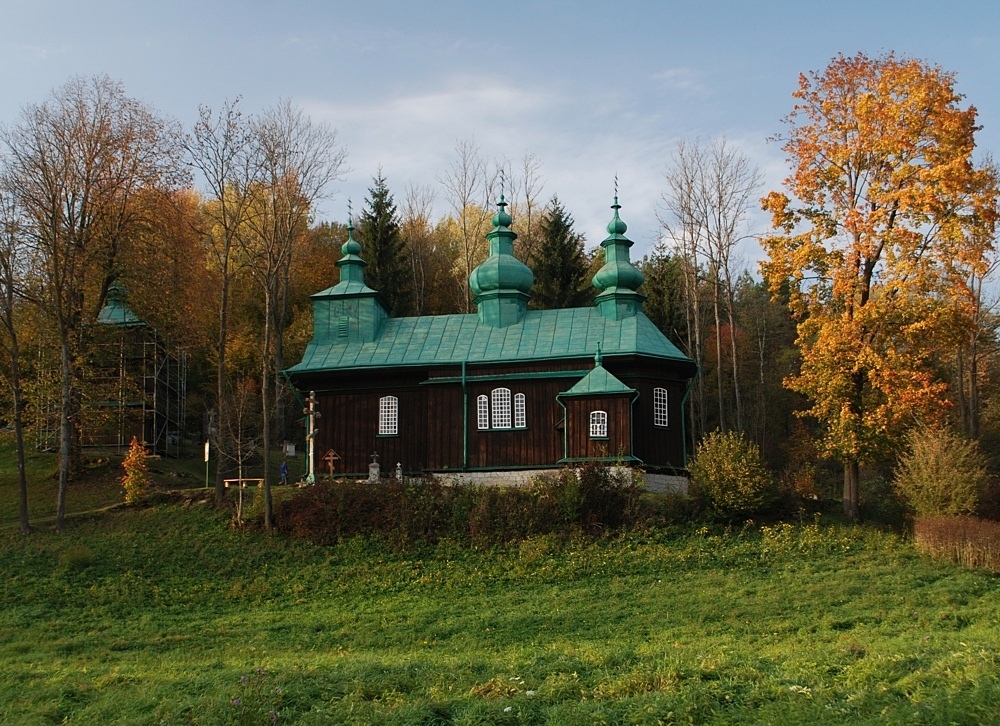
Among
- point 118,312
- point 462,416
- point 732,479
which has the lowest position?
point 732,479

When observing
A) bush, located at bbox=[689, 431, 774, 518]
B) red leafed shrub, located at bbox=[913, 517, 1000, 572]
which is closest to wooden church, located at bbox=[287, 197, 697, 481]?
bush, located at bbox=[689, 431, 774, 518]

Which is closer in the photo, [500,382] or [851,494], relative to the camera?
[851,494]

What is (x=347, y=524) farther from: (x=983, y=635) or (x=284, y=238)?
(x=983, y=635)

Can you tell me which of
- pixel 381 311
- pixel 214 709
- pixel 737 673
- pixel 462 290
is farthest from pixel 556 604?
pixel 462 290

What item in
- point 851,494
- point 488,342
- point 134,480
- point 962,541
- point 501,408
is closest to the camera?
point 962,541

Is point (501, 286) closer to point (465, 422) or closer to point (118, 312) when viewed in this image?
point (465, 422)

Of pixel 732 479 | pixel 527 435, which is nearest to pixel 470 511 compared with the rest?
pixel 527 435

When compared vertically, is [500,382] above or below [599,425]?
above

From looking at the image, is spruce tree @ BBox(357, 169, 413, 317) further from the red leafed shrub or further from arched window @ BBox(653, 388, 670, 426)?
the red leafed shrub

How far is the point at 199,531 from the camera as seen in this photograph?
76.1 ft

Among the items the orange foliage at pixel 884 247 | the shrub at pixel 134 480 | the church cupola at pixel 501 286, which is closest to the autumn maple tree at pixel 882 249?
the orange foliage at pixel 884 247

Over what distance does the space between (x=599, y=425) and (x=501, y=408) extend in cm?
309

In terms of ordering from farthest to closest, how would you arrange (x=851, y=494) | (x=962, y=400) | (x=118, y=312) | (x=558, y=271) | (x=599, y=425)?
(x=558, y=271)
(x=118, y=312)
(x=962, y=400)
(x=599, y=425)
(x=851, y=494)

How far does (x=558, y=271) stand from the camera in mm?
37875
